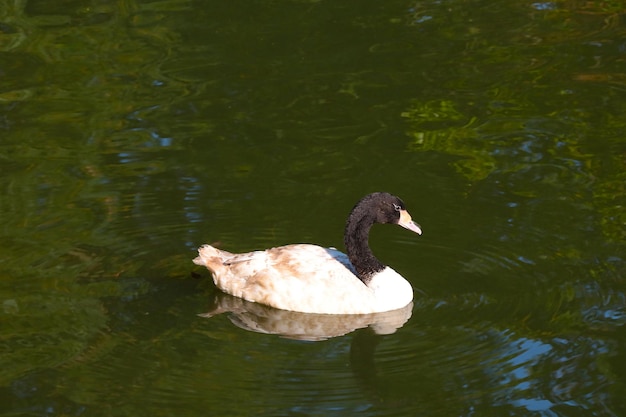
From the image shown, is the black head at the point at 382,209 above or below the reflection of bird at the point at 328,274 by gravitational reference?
above

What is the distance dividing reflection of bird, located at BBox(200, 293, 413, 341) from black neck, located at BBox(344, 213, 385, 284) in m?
0.39

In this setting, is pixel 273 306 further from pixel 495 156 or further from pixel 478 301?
pixel 495 156

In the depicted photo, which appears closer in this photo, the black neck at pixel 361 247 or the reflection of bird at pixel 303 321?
the reflection of bird at pixel 303 321

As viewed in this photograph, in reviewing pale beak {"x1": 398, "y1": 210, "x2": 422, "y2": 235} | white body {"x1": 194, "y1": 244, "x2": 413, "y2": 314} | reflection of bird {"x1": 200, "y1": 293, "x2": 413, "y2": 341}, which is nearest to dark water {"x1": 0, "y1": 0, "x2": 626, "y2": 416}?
reflection of bird {"x1": 200, "y1": 293, "x2": 413, "y2": 341}

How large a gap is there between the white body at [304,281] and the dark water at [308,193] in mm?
195

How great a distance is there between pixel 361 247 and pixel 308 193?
2.01 metres

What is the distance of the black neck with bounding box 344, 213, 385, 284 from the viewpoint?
1080cm

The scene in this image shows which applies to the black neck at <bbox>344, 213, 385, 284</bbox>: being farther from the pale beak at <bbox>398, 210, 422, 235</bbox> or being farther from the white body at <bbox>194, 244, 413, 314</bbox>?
the pale beak at <bbox>398, 210, 422, 235</bbox>

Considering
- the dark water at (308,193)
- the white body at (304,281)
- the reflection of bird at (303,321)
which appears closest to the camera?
the dark water at (308,193)

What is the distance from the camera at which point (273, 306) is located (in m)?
11.0

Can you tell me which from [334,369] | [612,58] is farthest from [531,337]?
[612,58]

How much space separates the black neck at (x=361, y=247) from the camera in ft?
35.4

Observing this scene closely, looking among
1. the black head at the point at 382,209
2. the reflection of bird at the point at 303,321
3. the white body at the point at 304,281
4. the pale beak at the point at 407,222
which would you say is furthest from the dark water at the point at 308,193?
the black head at the point at 382,209

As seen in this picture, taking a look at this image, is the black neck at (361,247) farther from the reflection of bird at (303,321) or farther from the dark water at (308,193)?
the dark water at (308,193)
